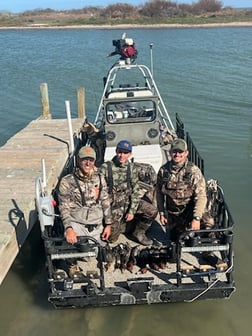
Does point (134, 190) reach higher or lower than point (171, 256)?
higher

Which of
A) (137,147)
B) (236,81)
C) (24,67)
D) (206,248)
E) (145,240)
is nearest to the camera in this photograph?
(206,248)

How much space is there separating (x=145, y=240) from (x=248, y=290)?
1.57 meters

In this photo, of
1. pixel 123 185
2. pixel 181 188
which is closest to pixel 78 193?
pixel 123 185

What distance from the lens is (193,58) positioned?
24969 millimetres

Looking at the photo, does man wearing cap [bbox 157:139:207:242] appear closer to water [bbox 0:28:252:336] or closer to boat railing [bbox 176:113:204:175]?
water [bbox 0:28:252:336]

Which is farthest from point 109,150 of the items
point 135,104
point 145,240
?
point 145,240

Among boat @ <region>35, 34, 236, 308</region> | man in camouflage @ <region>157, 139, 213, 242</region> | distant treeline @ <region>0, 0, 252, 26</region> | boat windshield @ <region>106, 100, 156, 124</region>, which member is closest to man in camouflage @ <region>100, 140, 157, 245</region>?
man in camouflage @ <region>157, 139, 213, 242</region>

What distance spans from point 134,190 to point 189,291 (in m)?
1.30

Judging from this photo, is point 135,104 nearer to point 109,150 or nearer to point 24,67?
point 109,150

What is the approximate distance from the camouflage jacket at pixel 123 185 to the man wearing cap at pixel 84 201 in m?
0.28

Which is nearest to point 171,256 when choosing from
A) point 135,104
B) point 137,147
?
point 137,147

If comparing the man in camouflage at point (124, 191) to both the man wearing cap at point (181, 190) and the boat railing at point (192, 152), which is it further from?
the boat railing at point (192, 152)

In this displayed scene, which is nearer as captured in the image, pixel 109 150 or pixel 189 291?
pixel 189 291

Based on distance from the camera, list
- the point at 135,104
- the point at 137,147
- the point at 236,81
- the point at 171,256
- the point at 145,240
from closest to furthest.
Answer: the point at 171,256
the point at 145,240
the point at 137,147
the point at 135,104
the point at 236,81
